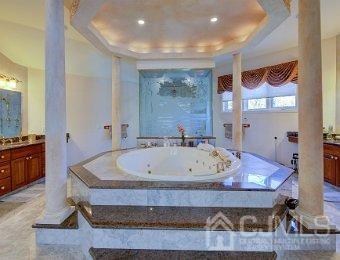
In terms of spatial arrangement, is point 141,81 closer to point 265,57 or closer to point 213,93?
point 213,93

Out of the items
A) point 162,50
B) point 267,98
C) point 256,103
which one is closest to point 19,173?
point 162,50

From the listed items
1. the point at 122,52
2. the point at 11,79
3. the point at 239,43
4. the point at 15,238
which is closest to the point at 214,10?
the point at 239,43

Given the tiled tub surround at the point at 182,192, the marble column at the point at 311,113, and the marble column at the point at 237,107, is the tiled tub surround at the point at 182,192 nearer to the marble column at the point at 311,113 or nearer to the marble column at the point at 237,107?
the marble column at the point at 311,113

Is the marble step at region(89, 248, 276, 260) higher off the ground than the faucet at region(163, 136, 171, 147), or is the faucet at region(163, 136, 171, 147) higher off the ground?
the faucet at region(163, 136, 171, 147)

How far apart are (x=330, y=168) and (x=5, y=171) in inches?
210

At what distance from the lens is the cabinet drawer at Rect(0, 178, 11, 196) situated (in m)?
3.39

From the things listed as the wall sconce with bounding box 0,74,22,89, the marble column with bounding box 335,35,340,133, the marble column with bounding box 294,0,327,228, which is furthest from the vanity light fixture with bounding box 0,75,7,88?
the marble column with bounding box 335,35,340,133

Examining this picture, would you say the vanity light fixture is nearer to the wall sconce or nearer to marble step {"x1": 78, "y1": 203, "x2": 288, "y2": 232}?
the wall sconce

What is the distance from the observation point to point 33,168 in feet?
13.6

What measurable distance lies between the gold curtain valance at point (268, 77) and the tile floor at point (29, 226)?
2.19 m

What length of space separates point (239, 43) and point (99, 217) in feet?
12.2

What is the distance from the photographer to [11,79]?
14.1 ft

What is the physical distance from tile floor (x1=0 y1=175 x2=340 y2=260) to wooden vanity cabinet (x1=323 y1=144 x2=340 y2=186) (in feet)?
0.49

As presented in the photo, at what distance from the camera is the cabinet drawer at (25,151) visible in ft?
12.1
